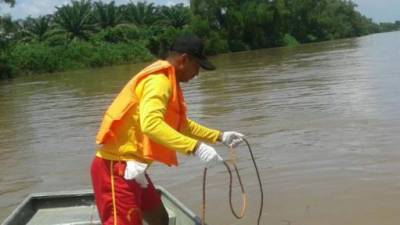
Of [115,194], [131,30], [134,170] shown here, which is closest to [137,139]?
[134,170]

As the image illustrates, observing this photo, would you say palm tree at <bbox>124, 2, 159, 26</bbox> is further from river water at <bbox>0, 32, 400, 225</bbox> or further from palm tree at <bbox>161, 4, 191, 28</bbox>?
river water at <bbox>0, 32, 400, 225</bbox>

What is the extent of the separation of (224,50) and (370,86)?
46.4m

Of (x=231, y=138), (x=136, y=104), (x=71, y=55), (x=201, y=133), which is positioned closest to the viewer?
(x=136, y=104)

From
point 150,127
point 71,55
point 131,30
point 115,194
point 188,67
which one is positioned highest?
point 188,67

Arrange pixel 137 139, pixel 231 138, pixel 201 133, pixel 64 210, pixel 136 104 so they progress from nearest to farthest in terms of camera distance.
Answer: pixel 136 104 → pixel 137 139 → pixel 231 138 → pixel 201 133 → pixel 64 210

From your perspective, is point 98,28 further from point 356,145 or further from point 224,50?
point 356,145

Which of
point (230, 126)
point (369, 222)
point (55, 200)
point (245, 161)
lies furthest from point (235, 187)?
point (230, 126)

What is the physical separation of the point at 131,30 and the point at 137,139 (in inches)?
2166

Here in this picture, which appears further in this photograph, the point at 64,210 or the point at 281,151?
the point at 281,151

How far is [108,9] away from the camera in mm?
58031

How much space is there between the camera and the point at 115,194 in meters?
3.63

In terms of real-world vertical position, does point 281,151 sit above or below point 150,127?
below

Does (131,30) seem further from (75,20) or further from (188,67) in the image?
(188,67)

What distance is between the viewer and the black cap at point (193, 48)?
3.59 meters
